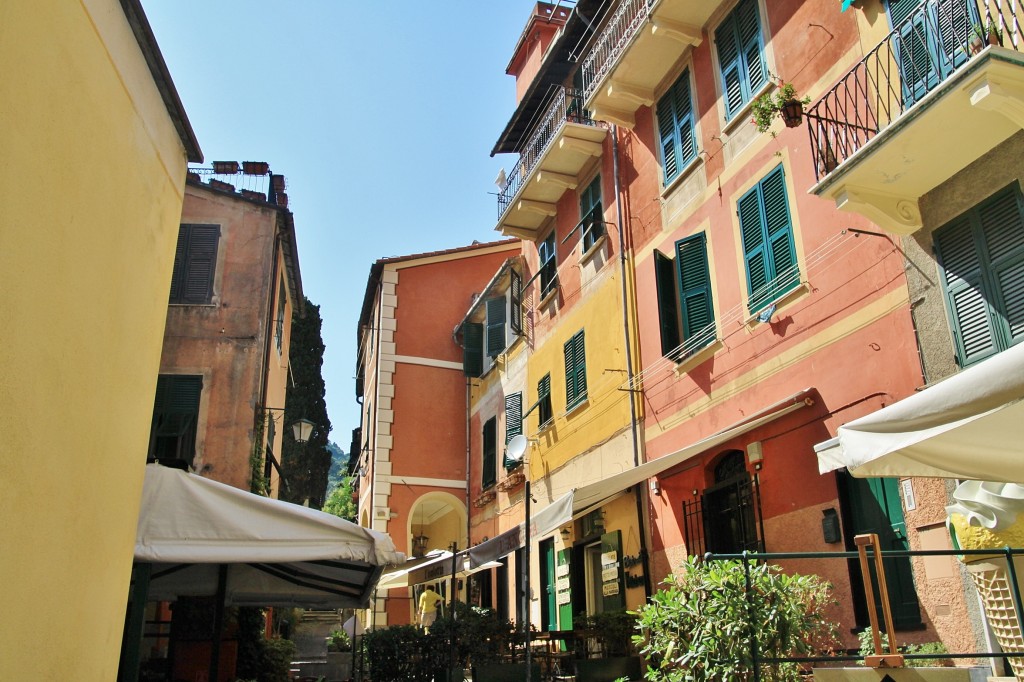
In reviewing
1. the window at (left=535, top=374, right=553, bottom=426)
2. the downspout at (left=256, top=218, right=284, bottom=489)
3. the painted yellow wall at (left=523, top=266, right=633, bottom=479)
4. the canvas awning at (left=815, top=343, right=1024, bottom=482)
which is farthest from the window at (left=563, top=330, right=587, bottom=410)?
the canvas awning at (left=815, top=343, right=1024, bottom=482)

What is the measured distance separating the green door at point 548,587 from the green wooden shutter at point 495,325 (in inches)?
229

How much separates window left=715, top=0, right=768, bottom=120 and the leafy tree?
2230 cm

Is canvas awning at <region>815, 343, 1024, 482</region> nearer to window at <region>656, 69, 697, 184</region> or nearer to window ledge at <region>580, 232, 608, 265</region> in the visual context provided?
window at <region>656, 69, 697, 184</region>

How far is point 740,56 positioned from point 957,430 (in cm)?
783

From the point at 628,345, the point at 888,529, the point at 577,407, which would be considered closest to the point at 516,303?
the point at 577,407

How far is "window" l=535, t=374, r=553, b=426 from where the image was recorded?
16453 millimetres

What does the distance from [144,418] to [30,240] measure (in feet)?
6.53

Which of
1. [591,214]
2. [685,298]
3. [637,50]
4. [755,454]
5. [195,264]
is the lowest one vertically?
[755,454]

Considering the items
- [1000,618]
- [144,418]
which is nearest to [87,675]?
[144,418]

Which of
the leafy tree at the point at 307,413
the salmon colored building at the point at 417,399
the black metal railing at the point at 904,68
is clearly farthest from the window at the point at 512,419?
the leafy tree at the point at 307,413

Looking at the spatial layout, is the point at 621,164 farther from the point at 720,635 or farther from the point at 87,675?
the point at 87,675

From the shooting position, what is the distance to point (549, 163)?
15508 mm

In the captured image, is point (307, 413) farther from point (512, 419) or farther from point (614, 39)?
point (614, 39)

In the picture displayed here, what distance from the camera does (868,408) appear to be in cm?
805
